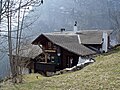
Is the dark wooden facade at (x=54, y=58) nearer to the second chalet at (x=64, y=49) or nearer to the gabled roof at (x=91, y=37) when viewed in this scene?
the second chalet at (x=64, y=49)

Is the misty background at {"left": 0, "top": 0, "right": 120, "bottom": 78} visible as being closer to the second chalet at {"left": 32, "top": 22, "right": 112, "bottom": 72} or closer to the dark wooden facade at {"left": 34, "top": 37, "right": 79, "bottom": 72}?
the second chalet at {"left": 32, "top": 22, "right": 112, "bottom": 72}

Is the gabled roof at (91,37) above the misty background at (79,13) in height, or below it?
below

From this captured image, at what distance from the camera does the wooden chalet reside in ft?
69.5

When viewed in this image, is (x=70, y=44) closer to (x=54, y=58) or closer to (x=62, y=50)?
(x=62, y=50)

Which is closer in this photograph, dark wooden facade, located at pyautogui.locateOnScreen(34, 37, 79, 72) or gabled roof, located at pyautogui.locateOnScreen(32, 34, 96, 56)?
gabled roof, located at pyautogui.locateOnScreen(32, 34, 96, 56)

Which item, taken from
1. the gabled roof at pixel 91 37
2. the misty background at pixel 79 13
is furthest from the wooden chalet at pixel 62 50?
the misty background at pixel 79 13

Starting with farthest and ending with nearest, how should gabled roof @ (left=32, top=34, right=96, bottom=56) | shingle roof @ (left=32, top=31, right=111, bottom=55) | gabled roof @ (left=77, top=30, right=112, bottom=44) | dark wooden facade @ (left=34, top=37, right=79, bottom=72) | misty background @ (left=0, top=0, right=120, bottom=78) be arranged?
misty background @ (left=0, top=0, right=120, bottom=78) < gabled roof @ (left=77, top=30, right=112, bottom=44) < dark wooden facade @ (left=34, top=37, right=79, bottom=72) < shingle roof @ (left=32, top=31, right=111, bottom=55) < gabled roof @ (left=32, top=34, right=96, bottom=56)

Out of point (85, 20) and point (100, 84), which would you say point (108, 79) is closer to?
point (100, 84)

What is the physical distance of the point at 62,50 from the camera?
22.2 metres

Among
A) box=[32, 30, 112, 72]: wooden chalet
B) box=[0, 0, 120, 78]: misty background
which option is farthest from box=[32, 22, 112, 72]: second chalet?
Result: box=[0, 0, 120, 78]: misty background

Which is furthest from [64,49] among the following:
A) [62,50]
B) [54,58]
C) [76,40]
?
[76,40]

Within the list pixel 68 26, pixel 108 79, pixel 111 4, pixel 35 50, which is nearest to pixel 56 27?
pixel 68 26

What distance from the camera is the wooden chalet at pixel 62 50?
21.2 meters

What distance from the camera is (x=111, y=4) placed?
81.4m
